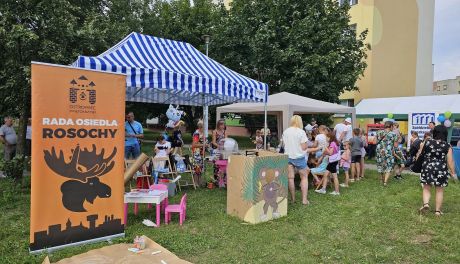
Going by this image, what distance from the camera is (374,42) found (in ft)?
78.1

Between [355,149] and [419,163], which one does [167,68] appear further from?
[355,149]

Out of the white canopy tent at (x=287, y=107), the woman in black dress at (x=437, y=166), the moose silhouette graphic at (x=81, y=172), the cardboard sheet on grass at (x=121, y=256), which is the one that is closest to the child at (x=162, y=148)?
the moose silhouette graphic at (x=81, y=172)

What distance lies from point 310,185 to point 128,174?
16.2ft

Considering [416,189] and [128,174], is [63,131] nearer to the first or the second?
[128,174]

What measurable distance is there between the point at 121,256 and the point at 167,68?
11.3 ft

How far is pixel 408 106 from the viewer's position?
17375 mm

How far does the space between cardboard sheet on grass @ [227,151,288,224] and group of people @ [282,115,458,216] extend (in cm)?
70

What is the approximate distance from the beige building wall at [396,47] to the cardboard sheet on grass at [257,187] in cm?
2036

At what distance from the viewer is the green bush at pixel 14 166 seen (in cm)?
715

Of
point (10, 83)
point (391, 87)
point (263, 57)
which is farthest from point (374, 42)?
point (10, 83)

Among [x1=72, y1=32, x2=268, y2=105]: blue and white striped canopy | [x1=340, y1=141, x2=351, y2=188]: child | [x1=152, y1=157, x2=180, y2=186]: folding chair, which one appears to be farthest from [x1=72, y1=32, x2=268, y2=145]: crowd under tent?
[x1=340, y1=141, x2=351, y2=188]: child

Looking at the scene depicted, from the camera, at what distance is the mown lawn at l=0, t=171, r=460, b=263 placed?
4074 mm

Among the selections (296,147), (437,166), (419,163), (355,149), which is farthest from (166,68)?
(355,149)

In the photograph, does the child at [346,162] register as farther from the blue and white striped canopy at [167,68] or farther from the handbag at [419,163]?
the blue and white striped canopy at [167,68]
